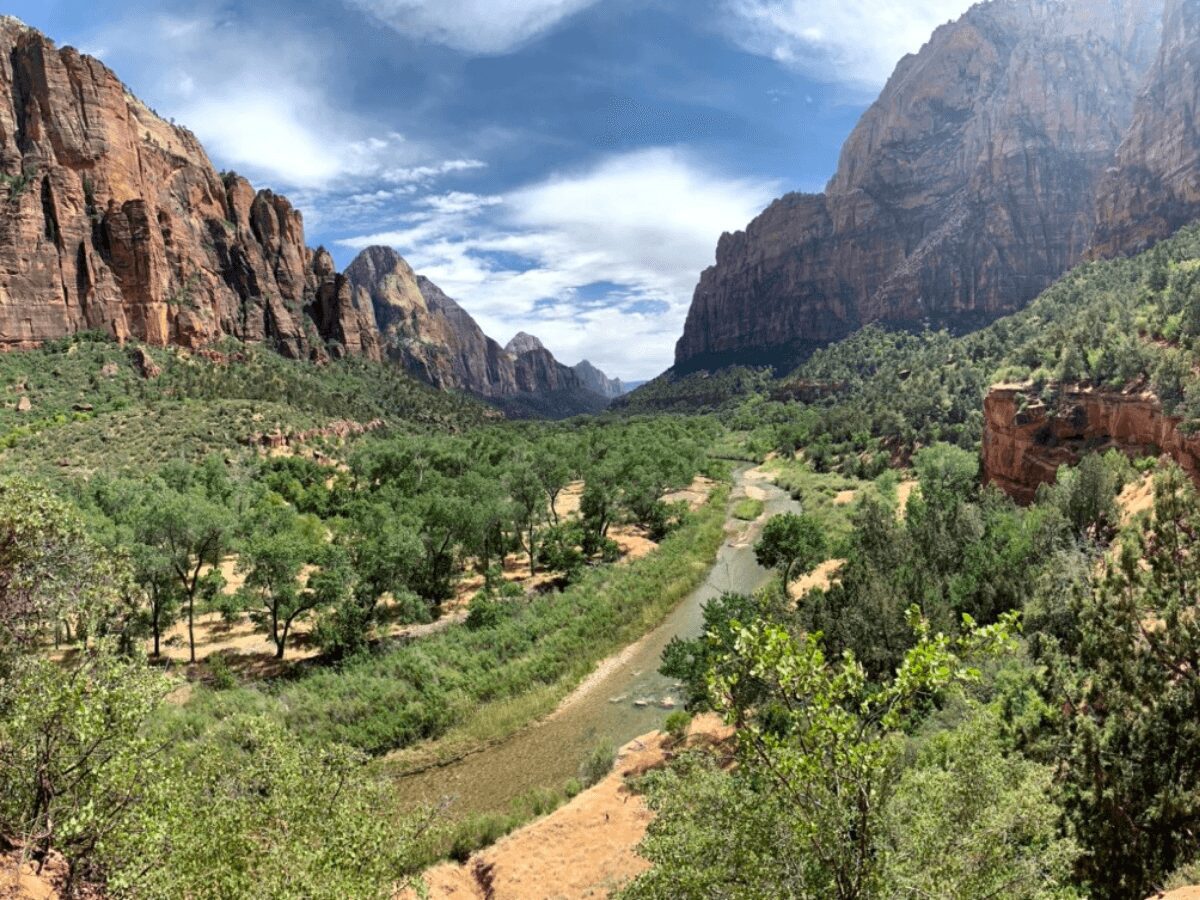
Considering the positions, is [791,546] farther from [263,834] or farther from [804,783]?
[804,783]

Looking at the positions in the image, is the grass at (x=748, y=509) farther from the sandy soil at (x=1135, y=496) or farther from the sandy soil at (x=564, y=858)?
the sandy soil at (x=564, y=858)

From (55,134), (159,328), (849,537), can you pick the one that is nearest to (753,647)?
(849,537)

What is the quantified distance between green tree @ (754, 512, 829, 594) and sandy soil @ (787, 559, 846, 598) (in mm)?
864

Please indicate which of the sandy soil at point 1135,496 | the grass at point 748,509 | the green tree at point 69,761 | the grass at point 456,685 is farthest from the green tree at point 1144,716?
the grass at point 748,509

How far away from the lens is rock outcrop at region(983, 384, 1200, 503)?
3400cm

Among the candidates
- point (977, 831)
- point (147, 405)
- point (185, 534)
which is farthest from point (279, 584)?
point (147, 405)

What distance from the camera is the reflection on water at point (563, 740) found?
76.7 feet

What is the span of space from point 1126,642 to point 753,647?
8831 mm

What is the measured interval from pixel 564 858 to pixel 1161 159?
522 ft

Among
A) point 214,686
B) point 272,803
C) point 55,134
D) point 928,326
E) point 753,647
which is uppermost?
point 55,134

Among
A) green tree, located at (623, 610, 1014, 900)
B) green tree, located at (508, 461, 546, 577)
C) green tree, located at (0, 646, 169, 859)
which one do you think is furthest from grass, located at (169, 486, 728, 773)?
green tree, located at (623, 610, 1014, 900)

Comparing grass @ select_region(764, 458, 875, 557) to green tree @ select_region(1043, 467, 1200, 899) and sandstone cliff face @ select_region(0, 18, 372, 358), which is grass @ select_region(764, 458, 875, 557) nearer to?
green tree @ select_region(1043, 467, 1200, 899)

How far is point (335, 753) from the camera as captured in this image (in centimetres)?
1045

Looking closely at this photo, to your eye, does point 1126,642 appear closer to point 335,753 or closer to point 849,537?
point 335,753
